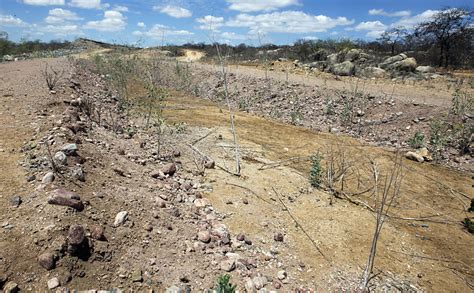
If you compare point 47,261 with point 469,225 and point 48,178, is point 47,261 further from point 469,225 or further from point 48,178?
point 469,225

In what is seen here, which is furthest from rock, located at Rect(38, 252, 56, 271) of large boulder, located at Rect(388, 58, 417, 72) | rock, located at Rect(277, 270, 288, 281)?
large boulder, located at Rect(388, 58, 417, 72)

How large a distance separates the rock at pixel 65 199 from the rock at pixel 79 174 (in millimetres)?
335

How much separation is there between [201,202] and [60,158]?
145 centimetres

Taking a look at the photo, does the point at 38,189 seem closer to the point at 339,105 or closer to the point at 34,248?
the point at 34,248

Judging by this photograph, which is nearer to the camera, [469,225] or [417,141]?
[469,225]

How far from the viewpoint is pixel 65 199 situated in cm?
257

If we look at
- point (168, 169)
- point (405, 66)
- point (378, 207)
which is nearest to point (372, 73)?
point (405, 66)

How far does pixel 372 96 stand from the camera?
913cm

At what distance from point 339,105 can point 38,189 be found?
26.1 ft

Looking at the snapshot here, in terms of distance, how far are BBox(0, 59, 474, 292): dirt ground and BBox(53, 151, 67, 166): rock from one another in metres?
0.07

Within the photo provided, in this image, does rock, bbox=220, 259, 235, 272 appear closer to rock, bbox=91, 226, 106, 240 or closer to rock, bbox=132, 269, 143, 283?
rock, bbox=132, 269, 143, 283

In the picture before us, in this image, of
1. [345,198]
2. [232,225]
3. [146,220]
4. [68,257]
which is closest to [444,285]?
[345,198]

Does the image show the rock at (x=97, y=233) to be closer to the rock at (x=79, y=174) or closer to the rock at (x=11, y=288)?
the rock at (x=11, y=288)

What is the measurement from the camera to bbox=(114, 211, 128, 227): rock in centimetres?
273
